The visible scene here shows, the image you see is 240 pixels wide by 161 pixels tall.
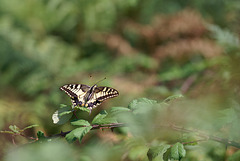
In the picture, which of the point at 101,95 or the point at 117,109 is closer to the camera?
the point at 117,109

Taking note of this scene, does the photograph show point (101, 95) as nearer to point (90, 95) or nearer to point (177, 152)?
point (90, 95)

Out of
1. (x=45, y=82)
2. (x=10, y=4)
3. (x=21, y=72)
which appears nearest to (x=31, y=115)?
(x=45, y=82)

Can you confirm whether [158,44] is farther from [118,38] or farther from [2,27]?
[2,27]

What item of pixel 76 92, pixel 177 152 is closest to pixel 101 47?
pixel 76 92

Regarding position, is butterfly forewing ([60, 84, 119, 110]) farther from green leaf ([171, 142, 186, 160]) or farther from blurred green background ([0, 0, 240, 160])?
blurred green background ([0, 0, 240, 160])

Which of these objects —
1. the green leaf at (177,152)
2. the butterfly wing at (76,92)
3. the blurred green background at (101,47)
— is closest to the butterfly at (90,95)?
the butterfly wing at (76,92)
